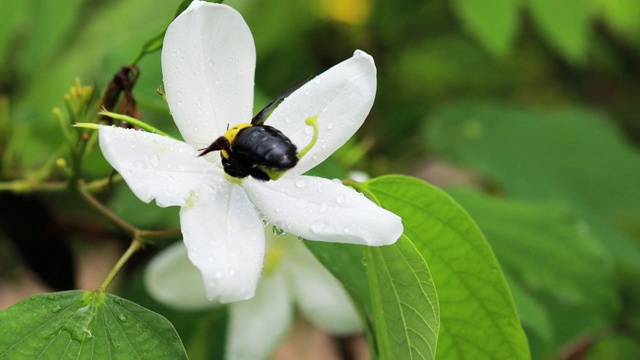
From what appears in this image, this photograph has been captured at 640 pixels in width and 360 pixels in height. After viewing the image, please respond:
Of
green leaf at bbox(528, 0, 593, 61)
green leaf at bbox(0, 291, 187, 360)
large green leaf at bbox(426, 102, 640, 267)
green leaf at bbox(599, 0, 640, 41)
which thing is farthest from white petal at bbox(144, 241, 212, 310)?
green leaf at bbox(599, 0, 640, 41)

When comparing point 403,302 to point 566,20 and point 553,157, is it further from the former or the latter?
point 553,157

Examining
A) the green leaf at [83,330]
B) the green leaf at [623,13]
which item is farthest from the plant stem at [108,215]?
the green leaf at [623,13]

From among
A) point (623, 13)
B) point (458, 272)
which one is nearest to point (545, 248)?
point (458, 272)

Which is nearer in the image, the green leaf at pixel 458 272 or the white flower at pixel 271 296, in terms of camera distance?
the green leaf at pixel 458 272

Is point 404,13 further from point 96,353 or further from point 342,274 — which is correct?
point 96,353

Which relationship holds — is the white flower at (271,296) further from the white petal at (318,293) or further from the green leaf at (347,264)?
the green leaf at (347,264)

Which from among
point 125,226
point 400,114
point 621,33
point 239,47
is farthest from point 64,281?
point 621,33
